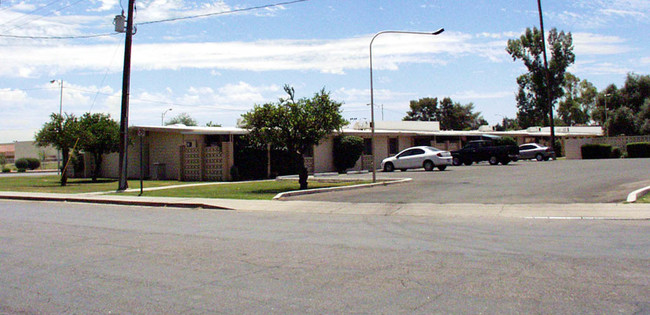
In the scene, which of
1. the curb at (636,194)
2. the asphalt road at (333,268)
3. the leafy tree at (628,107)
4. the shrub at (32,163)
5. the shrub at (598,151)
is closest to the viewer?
the asphalt road at (333,268)

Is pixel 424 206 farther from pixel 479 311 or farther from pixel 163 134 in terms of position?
pixel 163 134

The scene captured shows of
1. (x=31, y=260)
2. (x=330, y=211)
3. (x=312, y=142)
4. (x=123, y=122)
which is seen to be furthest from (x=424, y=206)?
(x=123, y=122)

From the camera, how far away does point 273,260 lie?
8062mm

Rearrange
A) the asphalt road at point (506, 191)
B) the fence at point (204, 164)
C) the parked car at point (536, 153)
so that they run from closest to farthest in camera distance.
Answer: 1. the asphalt road at point (506, 191)
2. the fence at point (204, 164)
3. the parked car at point (536, 153)

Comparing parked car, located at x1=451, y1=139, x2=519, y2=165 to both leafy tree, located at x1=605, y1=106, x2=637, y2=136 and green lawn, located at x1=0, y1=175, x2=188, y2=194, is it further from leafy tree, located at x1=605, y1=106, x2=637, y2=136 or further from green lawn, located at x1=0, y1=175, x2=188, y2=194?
leafy tree, located at x1=605, y1=106, x2=637, y2=136

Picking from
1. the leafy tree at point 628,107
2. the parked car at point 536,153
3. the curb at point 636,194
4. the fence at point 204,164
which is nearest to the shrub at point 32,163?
the fence at point 204,164

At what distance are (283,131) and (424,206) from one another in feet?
25.0

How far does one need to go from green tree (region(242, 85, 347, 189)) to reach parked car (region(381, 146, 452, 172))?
11473mm

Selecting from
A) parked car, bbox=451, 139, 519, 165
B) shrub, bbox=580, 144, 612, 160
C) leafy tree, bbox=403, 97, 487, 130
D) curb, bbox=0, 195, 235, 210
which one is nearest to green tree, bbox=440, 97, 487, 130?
leafy tree, bbox=403, 97, 487, 130

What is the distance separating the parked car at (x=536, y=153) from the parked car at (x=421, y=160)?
606 inches

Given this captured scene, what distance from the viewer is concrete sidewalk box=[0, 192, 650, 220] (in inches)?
494

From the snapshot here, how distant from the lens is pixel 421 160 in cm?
3209

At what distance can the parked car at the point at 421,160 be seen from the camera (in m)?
31.4

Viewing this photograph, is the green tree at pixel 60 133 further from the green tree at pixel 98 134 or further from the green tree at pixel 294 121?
the green tree at pixel 294 121
